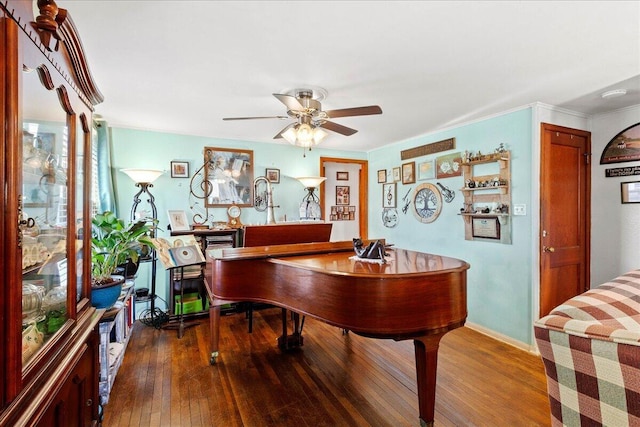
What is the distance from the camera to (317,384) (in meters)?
2.32

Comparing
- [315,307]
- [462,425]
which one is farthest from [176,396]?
[462,425]

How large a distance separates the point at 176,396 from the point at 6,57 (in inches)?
87.9

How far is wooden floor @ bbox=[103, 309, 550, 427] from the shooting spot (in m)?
1.94

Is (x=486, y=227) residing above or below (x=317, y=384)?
above

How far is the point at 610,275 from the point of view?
3.04 meters

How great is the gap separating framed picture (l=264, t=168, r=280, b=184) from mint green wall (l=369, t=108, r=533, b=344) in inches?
82.1

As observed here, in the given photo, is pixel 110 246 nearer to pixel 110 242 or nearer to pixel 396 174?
pixel 110 242

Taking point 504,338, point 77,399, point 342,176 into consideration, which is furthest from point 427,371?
point 342,176

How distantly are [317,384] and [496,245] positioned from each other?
2.30m

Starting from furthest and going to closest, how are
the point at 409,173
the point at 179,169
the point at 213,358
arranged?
1. the point at 409,173
2. the point at 179,169
3. the point at 213,358

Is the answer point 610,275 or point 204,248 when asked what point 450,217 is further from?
point 204,248

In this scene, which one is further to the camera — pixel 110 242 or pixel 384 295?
pixel 110 242

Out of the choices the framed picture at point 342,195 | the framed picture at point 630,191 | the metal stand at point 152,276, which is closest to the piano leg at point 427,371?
the framed picture at point 630,191

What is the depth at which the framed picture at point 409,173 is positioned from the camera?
425 cm
